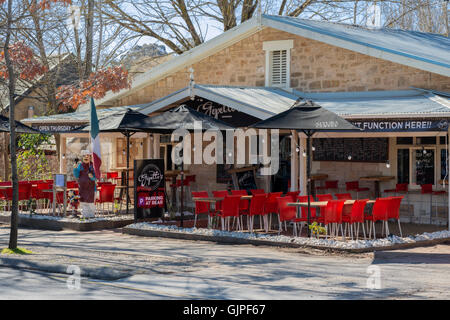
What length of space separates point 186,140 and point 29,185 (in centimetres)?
505

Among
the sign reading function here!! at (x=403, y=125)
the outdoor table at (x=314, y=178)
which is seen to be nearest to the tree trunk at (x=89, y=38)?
the outdoor table at (x=314, y=178)

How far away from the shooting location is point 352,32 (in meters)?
20.0

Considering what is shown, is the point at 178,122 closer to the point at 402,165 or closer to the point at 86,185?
the point at 86,185

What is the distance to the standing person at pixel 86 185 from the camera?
1609 cm

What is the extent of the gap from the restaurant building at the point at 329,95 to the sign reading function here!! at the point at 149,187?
2157mm

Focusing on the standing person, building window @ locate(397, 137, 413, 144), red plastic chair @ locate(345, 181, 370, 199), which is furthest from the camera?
red plastic chair @ locate(345, 181, 370, 199)

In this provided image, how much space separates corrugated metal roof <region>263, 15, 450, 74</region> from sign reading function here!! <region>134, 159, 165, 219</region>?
5665 millimetres

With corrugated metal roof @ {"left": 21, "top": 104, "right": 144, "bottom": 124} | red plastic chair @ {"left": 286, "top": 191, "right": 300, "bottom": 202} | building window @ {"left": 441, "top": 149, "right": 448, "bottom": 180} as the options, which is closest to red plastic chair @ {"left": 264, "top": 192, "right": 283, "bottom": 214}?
red plastic chair @ {"left": 286, "top": 191, "right": 300, "bottom": 202}

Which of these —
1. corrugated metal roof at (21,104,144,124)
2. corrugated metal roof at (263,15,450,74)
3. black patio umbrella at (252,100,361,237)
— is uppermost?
corrugated metal roof at (263,15,450,74)

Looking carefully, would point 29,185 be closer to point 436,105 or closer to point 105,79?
point 105,79

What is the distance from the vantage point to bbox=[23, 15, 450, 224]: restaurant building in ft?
52.4

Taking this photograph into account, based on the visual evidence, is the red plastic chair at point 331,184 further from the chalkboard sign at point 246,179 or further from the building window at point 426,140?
the building window at point 426,140

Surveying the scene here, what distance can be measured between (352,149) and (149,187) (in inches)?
216

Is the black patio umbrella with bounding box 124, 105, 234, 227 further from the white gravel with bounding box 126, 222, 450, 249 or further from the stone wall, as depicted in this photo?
the stone wall
